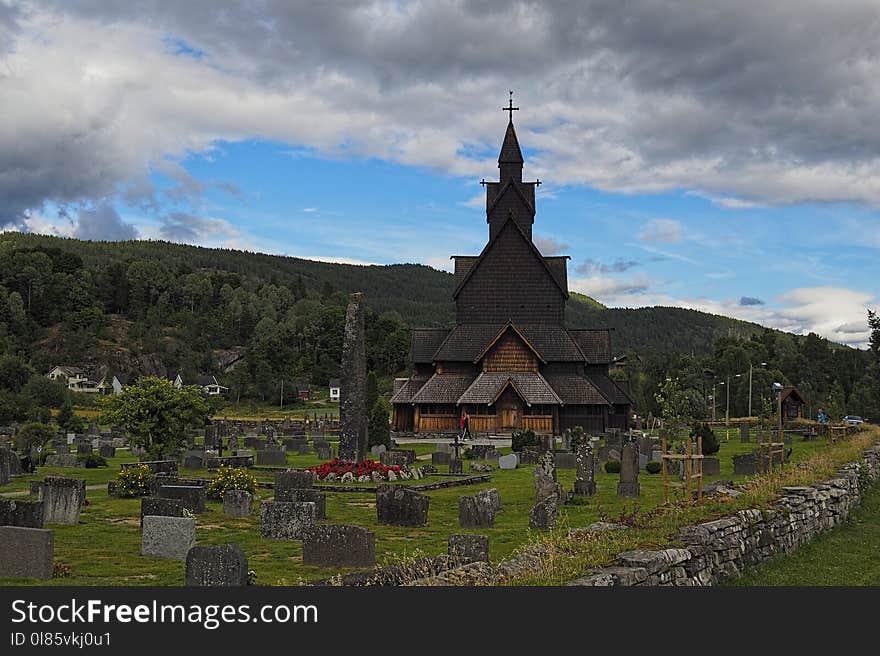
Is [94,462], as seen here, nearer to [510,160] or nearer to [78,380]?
[510,160]

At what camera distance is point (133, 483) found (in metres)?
24.2

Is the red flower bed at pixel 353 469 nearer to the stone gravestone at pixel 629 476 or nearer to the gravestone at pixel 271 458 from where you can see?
the gravestone at pixel 271 458

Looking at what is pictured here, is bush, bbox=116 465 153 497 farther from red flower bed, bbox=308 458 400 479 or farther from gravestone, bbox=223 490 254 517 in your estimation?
red flower bed, bbox=308 458 400 479

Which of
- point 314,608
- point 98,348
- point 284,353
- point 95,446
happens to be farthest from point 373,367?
point 314,608

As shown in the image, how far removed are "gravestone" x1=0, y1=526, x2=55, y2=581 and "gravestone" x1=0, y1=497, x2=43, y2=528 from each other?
93.0 inches

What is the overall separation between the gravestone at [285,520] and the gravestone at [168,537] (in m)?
2.34

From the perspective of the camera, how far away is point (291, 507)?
17.6m

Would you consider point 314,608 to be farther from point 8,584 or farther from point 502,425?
point 502,425

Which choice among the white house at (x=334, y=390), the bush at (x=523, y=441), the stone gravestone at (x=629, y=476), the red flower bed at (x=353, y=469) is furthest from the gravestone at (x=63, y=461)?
the white house at (x=334, y=390)

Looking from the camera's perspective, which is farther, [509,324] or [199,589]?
[509,324]

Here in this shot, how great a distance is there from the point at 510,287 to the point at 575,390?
31.8 feet

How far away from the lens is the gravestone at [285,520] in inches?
684

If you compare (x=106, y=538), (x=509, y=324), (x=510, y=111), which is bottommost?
(x=106, y=538)

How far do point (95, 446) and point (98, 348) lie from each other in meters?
104
